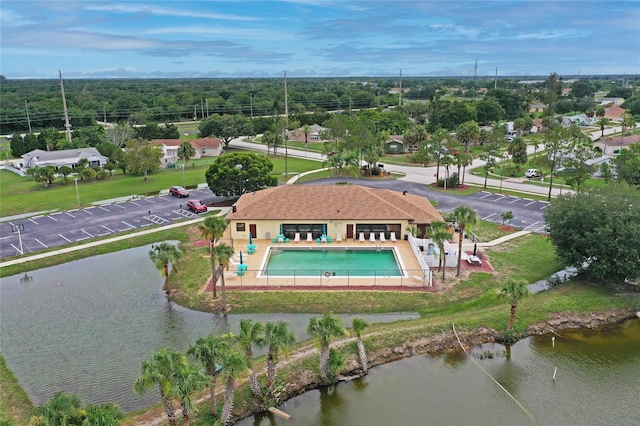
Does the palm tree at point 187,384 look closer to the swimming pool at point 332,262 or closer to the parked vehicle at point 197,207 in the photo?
the swimming pool at point 332,262

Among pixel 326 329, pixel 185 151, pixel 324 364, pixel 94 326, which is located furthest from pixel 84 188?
pixel 326 329

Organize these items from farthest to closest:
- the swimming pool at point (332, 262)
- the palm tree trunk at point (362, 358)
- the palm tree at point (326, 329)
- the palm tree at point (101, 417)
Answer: the swimming pool at point (332, 262), the palm tree trunk at point (362, 358), the palm tree at point (326, 329), the palm tree at point (101, 417)

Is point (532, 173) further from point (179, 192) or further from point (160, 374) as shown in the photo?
point (160, 374)

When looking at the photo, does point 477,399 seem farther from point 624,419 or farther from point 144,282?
point 144,282

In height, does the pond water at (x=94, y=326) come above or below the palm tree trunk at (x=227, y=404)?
below

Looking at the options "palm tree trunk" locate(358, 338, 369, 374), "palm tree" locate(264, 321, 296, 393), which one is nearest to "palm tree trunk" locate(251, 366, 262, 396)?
"palm tree" locate(264, 321, 296, 393)

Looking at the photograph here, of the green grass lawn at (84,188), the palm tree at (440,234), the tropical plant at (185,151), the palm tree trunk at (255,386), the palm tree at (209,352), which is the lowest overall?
the palm tree trunk at (255,386)

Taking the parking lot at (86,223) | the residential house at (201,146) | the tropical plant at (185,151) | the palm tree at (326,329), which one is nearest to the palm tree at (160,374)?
the palm tree at (326,329)
